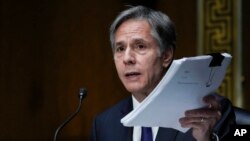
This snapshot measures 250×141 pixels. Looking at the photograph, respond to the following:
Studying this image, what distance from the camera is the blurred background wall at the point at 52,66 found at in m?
3.67

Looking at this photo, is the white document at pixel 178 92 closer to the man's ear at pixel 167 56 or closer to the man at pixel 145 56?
the man at pixel 145 56

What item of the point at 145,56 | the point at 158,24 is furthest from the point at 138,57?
the point at 158,24

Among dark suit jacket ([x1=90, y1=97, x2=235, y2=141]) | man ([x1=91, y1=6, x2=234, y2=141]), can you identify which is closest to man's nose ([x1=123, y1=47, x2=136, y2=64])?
man ([x1=91, y1=6, x2=234, y2=141])

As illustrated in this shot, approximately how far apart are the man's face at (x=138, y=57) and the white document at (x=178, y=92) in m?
0.27

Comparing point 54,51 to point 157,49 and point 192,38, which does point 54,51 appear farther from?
point 157,49

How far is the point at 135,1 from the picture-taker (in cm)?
343

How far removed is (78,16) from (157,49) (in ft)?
6.91

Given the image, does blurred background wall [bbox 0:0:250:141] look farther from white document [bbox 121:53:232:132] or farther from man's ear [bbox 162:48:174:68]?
white document [bbox 121:53:232:132]

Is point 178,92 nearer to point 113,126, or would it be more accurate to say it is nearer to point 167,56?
point 167,56

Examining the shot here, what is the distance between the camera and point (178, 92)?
1269 mm

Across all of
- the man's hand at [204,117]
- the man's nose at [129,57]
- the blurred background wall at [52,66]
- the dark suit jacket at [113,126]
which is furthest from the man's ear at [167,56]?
the blurred background wall at [52,66]

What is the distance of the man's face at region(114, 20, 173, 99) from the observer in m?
1.61

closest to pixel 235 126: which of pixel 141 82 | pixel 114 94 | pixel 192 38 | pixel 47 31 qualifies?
pixel 141 82

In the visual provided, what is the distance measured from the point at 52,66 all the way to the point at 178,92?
8.34ft
